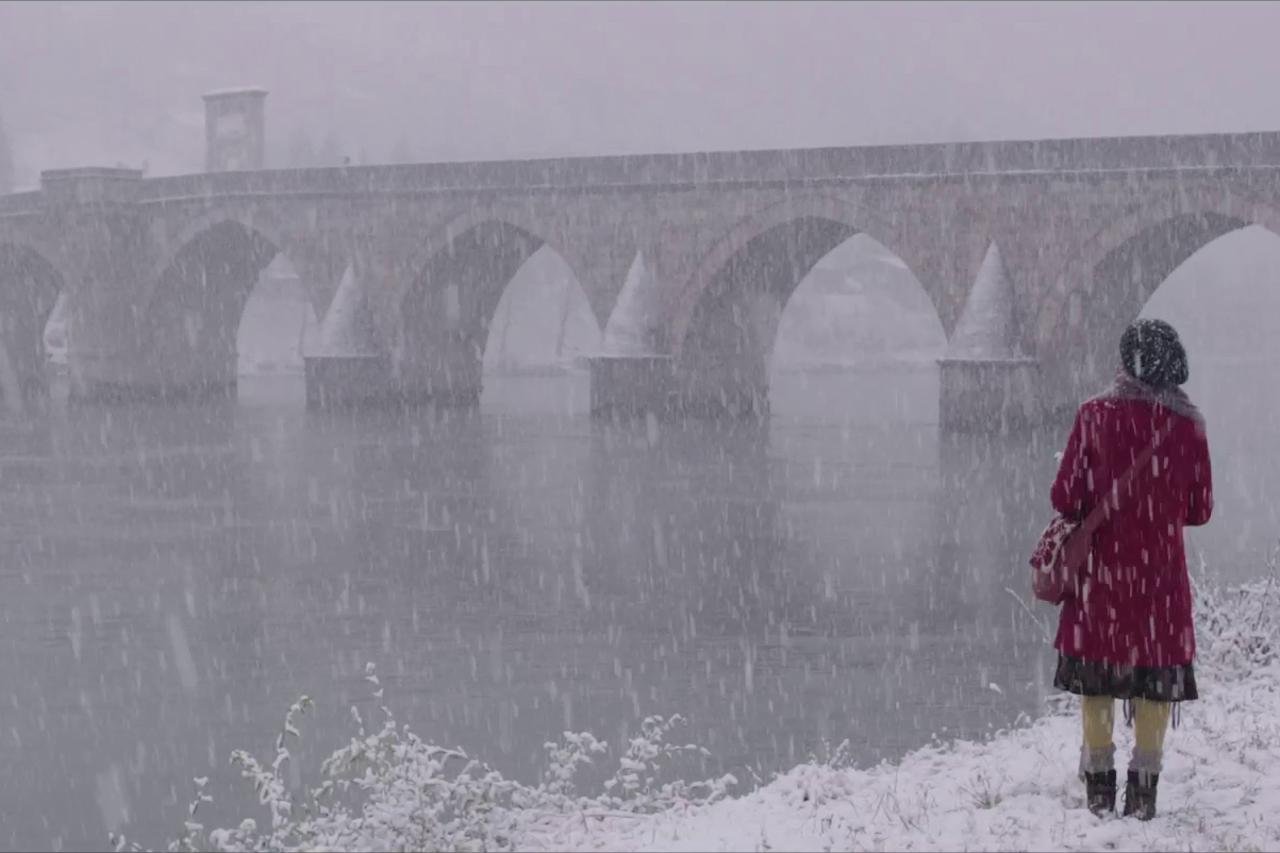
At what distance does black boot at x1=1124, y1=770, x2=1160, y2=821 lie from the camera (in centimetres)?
593

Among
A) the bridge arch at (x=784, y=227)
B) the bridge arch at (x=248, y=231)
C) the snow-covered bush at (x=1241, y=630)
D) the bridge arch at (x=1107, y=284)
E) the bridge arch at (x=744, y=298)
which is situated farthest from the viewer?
the bridge arch at (x=248, y=231)

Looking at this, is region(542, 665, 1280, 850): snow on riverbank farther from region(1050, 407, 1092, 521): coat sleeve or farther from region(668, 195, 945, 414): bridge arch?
region(668, 195, 945, 414): bridge arch

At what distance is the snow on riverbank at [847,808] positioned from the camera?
600 cm

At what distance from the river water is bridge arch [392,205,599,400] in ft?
32.0

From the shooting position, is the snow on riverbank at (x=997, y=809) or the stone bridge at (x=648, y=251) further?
the stone bridge at (x=648, y=251)

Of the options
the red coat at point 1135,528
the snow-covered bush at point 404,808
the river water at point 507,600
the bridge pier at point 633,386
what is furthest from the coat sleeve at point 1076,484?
the bridge pier at point 633,386

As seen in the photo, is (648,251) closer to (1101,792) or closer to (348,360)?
(348,360)

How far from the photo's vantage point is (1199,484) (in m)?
5.88

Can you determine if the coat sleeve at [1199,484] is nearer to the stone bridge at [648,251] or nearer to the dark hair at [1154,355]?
the dark hair at [1154,355]

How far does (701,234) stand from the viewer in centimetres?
3425

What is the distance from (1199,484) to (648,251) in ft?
96.6

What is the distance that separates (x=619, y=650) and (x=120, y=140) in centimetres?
11381

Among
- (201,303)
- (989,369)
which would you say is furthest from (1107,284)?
(201,303)

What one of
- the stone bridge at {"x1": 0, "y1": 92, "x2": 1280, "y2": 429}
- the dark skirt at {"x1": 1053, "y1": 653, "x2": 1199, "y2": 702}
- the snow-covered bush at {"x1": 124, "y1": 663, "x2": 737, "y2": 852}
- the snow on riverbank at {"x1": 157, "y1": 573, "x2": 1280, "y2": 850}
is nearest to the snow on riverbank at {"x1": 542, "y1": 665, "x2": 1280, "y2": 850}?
the snow on riverbank at {"x1": 157, "y1": 573, "x2": 1280, "y2": 850}
